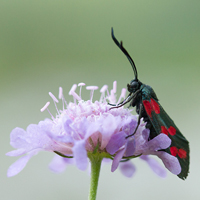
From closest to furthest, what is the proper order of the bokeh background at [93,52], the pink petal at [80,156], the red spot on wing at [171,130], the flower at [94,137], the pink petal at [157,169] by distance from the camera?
1. the pink petal at [80,156]
2. the flower at [94,137]
3. the red spot on wing at [171,130]
4. the pink petal at [157,169]
5. the bokeh background at [93,52]

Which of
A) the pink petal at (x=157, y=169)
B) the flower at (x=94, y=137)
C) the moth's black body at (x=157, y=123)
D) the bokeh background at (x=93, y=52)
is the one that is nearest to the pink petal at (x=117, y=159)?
the flower at (x=94, y=137)

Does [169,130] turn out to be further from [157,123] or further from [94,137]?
[94,137]

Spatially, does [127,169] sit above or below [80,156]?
above

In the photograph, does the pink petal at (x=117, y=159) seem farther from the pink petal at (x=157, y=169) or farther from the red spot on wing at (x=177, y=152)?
the pink petal at (x=157, y=169)

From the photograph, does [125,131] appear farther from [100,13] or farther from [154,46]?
[100,13]

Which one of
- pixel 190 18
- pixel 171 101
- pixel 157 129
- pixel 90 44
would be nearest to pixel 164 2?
pixel 190 18

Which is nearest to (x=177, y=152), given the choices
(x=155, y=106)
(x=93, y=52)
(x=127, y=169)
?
(x=155, y=106)

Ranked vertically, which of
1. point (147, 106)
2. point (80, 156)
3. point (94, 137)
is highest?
point (147, 106)

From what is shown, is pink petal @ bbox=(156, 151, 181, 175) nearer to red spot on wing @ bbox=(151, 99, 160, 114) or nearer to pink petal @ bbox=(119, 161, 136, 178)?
red spot on wing @ bbox=(151, 99, 160, 114)

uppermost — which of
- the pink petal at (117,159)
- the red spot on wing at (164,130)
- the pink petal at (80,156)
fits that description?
the red spot on wing at (164,130)
